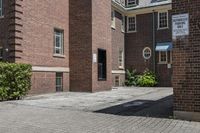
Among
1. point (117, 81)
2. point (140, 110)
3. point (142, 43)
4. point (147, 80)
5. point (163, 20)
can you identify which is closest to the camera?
point (140, 110)

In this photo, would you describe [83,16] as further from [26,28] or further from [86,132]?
[86,132]

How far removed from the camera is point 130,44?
30.9 m

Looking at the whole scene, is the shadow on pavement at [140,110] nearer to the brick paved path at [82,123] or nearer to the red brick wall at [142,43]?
the brick paved path at [82,123]

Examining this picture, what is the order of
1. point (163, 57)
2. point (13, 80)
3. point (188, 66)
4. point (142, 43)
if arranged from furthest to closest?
point (142, 43) < point (163, 57) < point (13, 80) < point (188, 66)

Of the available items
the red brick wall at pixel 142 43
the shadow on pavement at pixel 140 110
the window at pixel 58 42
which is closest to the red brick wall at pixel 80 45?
the window at pixel 58 42

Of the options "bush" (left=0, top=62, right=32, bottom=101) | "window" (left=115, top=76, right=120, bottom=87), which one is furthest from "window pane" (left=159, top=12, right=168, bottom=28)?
"bush" (left=0, top=62, right=32, bottom=101)

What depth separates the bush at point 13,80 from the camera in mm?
15750

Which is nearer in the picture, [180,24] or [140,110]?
[180,24]

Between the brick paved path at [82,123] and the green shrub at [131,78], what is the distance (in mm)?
18013

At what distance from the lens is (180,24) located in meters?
10.7

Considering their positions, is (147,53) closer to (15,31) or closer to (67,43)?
(67,43)

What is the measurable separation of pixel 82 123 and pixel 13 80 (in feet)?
23.6

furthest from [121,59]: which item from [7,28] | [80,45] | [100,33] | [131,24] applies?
[7,28]

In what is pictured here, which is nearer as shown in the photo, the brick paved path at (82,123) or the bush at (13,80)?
the brick paved path at (82,123)
